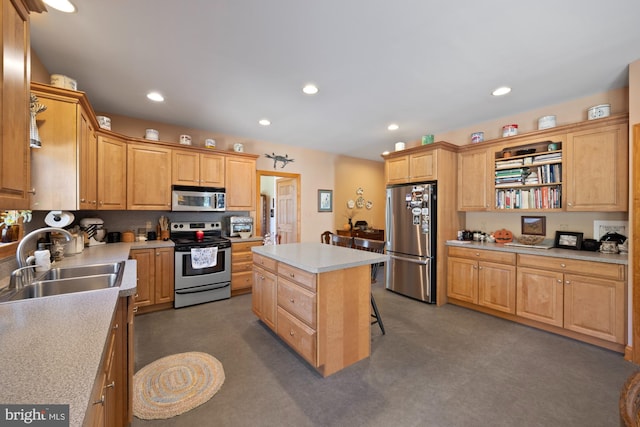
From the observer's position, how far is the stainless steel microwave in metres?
3.72

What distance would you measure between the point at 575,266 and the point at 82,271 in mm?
4493

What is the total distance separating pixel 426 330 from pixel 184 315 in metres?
2.93

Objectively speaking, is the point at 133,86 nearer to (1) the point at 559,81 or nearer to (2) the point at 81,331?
(2) the point at 81,331

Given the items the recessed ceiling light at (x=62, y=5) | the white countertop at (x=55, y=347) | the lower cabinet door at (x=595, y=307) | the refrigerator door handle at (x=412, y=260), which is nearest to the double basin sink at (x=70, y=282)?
the white countertop at (x=55, y=347)

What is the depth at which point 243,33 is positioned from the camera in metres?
1.92

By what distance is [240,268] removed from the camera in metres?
3.97

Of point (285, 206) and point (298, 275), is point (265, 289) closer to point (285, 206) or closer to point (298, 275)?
point (298, 275)

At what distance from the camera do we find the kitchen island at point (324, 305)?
6.50ft

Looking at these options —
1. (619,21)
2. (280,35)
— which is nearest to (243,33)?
(280,35)

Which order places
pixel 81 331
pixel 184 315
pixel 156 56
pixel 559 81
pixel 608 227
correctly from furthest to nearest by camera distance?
pixel 184 315, pixel 608 227, pixel 559 81, pixel 156 56, pixel 81 331

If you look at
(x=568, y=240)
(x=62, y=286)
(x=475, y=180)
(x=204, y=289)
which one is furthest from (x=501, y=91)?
(x=204, y=289)

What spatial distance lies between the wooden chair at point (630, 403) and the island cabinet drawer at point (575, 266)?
100 inches

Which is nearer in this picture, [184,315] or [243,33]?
[243,33]

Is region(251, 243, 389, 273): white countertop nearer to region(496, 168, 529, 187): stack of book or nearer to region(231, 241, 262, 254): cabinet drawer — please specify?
region(231, 241, 262, 254): cabinet drawer
